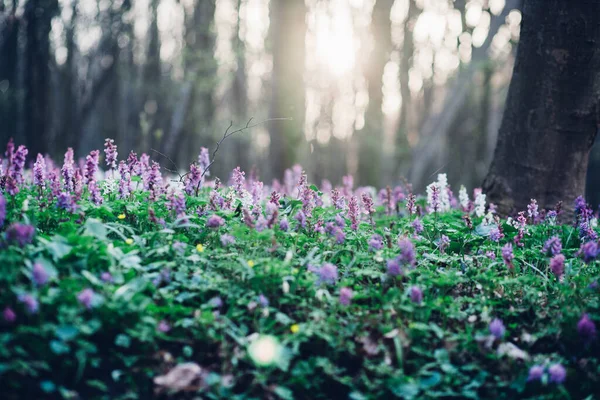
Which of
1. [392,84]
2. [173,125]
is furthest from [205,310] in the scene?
[392,84]

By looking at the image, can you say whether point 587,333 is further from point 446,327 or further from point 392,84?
point 392,84

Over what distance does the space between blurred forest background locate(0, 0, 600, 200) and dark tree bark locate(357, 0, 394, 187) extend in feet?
0.15

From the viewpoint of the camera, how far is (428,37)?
Result: 26.3m

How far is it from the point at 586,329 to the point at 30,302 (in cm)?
Result: 301

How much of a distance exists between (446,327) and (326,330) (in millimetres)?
840

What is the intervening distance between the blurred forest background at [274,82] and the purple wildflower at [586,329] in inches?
109

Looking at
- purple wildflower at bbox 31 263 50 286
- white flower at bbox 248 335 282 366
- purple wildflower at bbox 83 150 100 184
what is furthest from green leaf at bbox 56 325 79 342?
purple wildflower at bbox 83 150 100 184

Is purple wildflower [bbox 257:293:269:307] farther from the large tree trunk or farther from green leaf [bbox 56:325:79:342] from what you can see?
the large tree trunk

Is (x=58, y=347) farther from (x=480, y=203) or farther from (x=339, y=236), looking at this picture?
(x=480, y=203)

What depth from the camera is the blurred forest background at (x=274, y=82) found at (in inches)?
510

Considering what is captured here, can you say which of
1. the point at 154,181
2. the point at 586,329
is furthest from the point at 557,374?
the point at 154,181

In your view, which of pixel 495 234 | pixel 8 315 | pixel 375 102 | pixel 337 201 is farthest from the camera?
pixel 375 102

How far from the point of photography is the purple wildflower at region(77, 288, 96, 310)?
261 cm

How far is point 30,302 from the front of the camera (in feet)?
8.18
